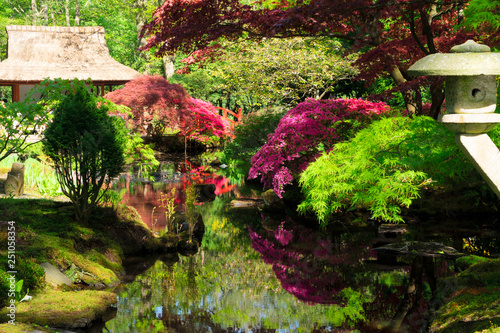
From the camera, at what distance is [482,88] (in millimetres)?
4332

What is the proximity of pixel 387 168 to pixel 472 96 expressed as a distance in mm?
6472

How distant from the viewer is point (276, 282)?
27.1ft

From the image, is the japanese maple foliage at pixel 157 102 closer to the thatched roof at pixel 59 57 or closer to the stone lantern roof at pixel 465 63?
the thatched roof at pixel 59 57

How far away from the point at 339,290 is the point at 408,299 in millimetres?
1000

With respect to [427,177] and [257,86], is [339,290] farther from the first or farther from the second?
[257,86]

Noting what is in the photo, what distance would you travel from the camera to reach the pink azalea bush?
41.3 ft

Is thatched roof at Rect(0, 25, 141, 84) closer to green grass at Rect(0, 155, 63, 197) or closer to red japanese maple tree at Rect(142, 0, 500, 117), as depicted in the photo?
green grass at Rect(0, 155, 63, 197)

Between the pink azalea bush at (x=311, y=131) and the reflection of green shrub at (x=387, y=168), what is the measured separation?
3.74 ft

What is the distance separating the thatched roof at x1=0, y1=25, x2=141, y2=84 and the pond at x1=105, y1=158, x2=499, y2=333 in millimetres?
16088

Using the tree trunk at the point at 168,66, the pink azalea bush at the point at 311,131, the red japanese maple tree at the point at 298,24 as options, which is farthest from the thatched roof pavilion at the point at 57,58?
the red japanese maple tree at the point at 298,24

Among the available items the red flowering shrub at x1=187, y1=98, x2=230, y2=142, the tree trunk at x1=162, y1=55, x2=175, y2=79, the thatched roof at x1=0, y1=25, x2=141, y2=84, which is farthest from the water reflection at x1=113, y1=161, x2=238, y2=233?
the tree trunk at x1=162, y1=55, x2=175, y2=79

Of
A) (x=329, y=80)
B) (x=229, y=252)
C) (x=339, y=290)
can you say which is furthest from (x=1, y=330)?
(x=329, y=80)

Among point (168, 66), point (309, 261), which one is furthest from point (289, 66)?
point (309, 261)

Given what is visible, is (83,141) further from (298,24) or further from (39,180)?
(39,180)
